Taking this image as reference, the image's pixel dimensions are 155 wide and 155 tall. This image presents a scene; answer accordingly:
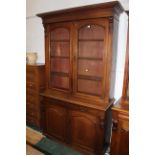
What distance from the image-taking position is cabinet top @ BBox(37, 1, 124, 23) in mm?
1763

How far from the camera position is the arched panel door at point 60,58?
230 cm

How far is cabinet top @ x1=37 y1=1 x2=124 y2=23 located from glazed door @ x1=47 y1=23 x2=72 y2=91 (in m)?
0.11

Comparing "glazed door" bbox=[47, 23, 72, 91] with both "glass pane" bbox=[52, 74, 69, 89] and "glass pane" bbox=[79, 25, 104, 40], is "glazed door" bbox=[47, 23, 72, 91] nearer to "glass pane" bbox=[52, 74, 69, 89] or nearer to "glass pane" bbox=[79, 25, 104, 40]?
"glass pane" bbox=[52, 74, 69, 89]

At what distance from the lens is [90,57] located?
2098 mm

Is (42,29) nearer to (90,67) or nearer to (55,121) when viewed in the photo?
(90,67)

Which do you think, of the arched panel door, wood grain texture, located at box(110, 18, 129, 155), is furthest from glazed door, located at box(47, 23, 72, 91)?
wood grain texture, located at box(110, 18, 129, 155)

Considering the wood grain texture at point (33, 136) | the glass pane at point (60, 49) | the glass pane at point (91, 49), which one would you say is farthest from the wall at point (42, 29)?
the wood grain texture at point (33, 136)

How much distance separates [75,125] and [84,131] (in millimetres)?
169

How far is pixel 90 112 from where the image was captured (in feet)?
6.71

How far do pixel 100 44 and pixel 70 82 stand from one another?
0.73 meters

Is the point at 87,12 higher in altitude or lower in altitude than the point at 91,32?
higher

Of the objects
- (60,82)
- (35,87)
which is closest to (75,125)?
(60,82)

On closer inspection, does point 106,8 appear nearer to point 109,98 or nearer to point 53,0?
point 109,98

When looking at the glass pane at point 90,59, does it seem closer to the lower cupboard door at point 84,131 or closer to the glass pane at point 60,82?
the glass pane at point 60,82
